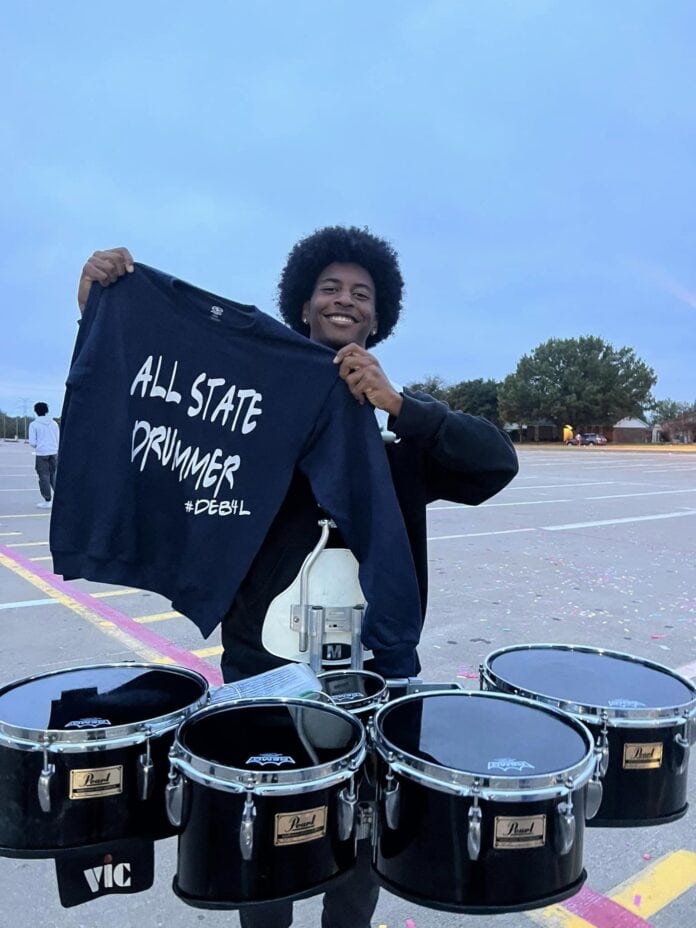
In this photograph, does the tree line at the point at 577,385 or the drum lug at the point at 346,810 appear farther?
the tree line at the point at 577,385

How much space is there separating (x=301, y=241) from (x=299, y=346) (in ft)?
2.29

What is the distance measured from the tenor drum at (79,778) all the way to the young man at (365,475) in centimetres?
47

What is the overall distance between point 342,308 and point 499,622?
3814 mm

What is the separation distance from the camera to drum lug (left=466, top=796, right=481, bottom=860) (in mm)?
1258

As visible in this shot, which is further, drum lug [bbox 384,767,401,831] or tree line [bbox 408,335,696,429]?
tree line [bbox 408,335,696,429]

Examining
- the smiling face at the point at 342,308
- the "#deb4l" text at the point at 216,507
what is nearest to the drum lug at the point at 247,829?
the "#deb4l" text at the point at 216,507

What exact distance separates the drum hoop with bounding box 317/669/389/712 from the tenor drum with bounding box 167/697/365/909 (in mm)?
207

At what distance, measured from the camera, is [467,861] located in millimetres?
1279

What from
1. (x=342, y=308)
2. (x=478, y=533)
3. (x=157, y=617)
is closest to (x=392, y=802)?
(x=342, y=308)

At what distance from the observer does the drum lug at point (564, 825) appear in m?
1.29

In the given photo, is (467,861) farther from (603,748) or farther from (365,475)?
(365,475)

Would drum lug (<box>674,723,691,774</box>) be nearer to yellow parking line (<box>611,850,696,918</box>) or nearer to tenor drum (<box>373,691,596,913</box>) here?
tenor drum (<box>373,691,596,913</box>)

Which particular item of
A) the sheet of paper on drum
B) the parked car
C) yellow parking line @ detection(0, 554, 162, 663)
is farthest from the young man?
the parked car

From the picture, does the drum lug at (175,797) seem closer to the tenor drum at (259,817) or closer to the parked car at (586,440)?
the tenor drum at (259,817)
